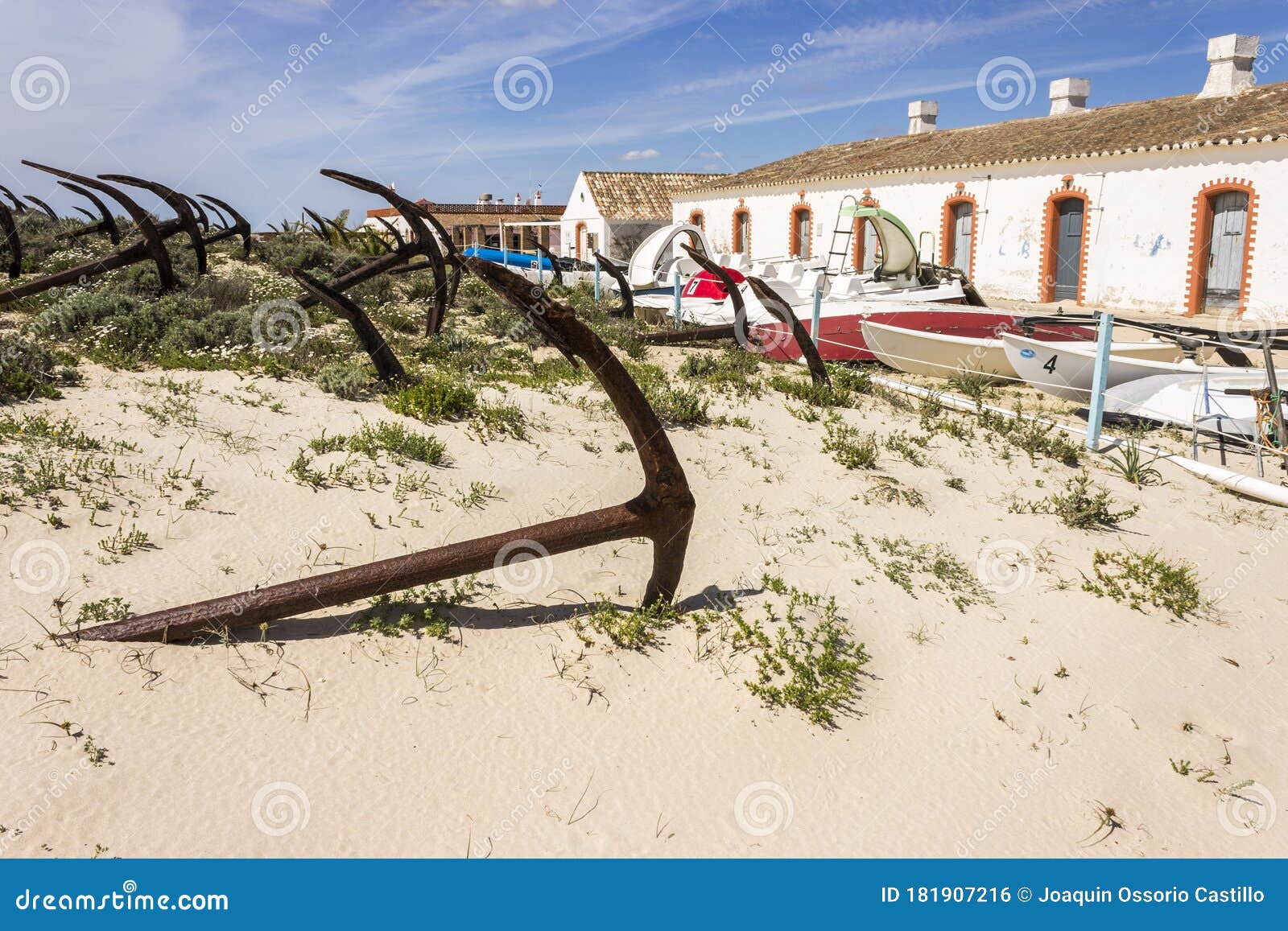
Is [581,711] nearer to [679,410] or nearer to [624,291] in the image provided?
[679,410]

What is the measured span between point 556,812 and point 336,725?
908 mm

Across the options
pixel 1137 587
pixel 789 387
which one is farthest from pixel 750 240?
pixel 1137 587

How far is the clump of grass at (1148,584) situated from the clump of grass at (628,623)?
248cm

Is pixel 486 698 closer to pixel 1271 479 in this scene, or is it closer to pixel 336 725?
pixel 336 725

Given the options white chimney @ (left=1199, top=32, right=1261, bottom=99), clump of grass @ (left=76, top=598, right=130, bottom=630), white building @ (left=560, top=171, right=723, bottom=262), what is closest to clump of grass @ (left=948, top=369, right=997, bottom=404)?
clump of grass @ (left=76, top=598, right=130, bottom=630)

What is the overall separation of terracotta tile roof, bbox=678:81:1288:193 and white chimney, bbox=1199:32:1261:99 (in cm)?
41

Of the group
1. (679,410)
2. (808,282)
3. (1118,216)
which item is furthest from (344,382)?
(1118,216)

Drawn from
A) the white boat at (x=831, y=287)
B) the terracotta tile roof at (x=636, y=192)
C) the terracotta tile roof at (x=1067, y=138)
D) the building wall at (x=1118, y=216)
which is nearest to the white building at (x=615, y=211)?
the terracotta tile roof at (x=636, y=192)

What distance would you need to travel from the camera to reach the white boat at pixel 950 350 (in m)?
9.37

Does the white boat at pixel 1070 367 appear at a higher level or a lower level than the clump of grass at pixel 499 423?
higher

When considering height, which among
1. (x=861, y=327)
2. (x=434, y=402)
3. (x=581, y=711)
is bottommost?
(x=581, y=711)

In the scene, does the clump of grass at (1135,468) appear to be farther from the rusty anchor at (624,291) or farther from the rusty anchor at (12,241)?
the rusty anchor at (12,241)

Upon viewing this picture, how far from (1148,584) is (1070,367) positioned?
4305 mm

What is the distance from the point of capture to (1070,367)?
853cm
